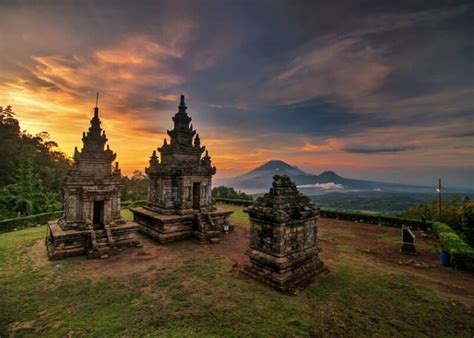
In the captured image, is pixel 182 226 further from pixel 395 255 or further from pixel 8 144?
pixel 8 144

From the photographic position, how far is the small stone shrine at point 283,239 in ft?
32.3

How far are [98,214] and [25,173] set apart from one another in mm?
23331

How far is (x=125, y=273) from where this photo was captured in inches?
442

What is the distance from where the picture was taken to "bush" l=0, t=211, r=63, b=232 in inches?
819

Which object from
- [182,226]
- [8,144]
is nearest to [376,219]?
[182,226]

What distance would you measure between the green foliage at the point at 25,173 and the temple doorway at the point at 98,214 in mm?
15636

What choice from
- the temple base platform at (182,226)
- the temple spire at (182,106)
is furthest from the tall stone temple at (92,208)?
the temple spire at (182,106)

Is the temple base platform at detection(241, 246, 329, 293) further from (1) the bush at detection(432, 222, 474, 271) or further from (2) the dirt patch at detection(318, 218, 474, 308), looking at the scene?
(1) the bush at detection(432, 222, 474, 271)

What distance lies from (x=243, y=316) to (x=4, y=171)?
46.9 meters

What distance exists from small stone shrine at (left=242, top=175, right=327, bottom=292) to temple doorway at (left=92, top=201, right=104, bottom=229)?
10.4m

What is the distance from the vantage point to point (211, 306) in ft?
27.1

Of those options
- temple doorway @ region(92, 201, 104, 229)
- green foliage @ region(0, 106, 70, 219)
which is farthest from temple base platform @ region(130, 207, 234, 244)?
green foliage @ region(0, 106, 70, 219)

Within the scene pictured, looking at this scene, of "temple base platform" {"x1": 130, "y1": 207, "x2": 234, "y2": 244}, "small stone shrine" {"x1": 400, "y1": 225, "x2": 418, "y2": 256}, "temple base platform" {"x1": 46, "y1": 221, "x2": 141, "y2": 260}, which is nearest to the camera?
"temple base platform" {"x1": 46, "y1": 221, "x2": 141, "y2": 260}

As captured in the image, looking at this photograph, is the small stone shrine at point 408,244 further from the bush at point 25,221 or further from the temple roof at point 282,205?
the bush at point 25,221
